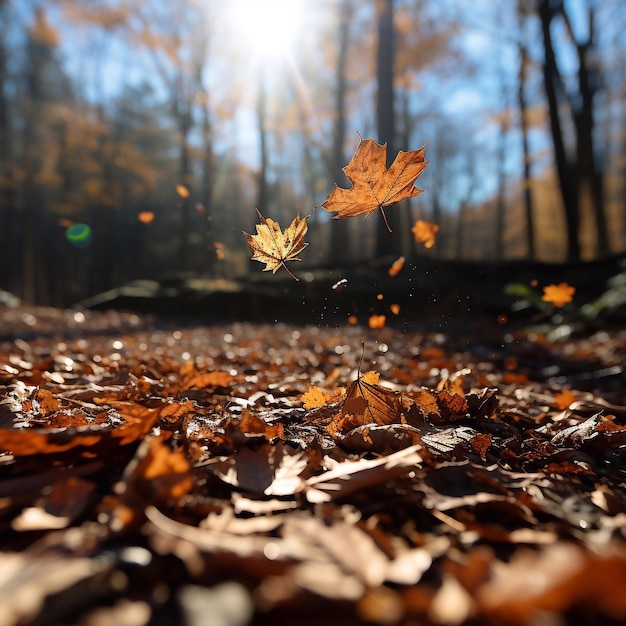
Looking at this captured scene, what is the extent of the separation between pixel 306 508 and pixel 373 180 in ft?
3.08

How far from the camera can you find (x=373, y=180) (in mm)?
1325

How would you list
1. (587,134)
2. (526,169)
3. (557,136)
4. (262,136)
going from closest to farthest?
(557,136) < (587,134) < (526,169) < (262,136)

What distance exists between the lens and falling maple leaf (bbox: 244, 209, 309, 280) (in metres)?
1.39

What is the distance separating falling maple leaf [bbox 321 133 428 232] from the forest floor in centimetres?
59

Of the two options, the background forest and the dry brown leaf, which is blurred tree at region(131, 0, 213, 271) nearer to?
the background forest

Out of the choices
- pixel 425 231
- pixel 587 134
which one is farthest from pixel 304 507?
pixel 587 134

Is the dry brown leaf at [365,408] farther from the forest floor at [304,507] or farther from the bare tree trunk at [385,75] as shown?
the bare tree trunk at [385,75]

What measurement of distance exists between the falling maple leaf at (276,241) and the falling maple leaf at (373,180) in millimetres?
Answer: 120

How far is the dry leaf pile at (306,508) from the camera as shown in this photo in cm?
54

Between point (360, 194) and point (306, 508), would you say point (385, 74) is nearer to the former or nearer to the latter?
point (360, 194)

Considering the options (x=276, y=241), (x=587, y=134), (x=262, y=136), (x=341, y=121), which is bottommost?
(x=276, y=241)

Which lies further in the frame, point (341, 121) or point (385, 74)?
point (341, 121)

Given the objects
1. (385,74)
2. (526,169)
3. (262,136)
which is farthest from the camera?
(262,136)

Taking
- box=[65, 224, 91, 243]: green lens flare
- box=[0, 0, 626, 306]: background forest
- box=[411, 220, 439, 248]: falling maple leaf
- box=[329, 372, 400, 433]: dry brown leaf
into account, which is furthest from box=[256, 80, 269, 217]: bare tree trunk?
box=[329, 372, 400, 433]: dry brown leaf
